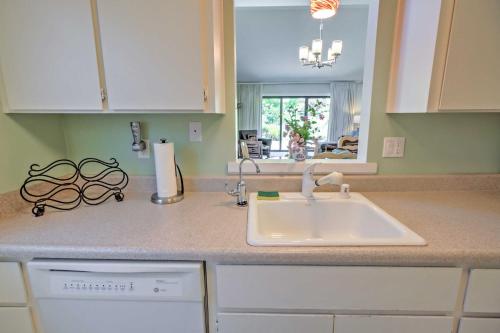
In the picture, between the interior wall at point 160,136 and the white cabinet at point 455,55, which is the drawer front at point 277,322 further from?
the white cabinet at point 455,55

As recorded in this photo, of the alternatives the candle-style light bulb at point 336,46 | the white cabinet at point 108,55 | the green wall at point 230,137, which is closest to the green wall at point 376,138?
the green wall at point 230,137

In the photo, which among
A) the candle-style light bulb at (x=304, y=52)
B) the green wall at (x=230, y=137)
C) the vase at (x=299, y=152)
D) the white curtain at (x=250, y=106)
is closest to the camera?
the green wall at (x=230, y=137)

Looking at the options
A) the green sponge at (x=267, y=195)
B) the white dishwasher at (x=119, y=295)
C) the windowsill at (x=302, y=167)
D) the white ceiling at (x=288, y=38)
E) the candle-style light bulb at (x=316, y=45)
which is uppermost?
the white ceiling at (x=288, y=38)

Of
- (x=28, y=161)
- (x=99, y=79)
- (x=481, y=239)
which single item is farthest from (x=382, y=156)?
(x=28, y=161)

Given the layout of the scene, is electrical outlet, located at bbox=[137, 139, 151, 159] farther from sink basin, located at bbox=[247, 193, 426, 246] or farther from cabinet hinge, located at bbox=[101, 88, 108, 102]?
sink basin, located at bbox=[247, 193, 426, 246]

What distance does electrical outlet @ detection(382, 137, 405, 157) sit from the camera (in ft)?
4.27

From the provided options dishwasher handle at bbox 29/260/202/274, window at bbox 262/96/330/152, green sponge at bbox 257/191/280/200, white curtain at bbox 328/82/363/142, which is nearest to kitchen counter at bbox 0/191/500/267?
dishwasher handle at bbox 29/260/202/274

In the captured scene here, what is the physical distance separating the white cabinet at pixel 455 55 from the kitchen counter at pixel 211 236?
0.45m

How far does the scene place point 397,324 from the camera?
2.60 feet

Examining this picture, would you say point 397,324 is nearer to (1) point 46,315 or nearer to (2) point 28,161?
(1) point 46,315

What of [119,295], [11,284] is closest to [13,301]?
[11,284]

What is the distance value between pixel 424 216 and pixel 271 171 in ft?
2.35

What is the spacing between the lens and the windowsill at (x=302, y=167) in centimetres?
132

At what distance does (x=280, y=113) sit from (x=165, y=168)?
7442 millimetres
